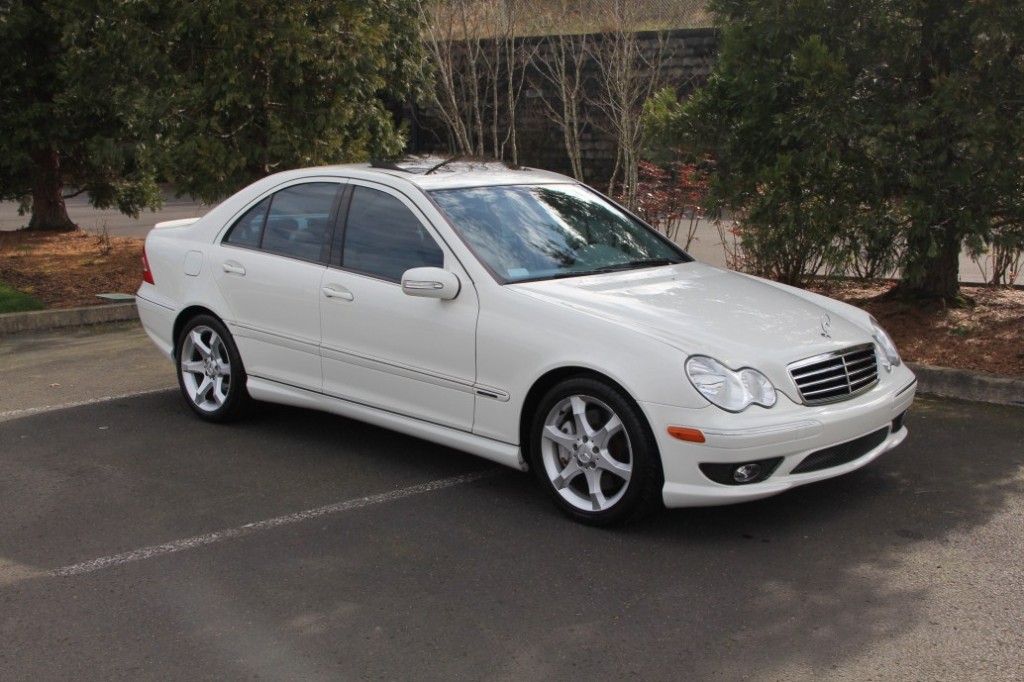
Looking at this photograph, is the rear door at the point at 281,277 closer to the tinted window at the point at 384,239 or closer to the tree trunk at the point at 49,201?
the tinted window at the point at 384,239

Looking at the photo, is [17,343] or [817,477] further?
→ [17,343]

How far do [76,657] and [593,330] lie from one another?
Result: 250cm

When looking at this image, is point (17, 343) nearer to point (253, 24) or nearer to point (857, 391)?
point (253, 24)

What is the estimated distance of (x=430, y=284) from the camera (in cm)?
566

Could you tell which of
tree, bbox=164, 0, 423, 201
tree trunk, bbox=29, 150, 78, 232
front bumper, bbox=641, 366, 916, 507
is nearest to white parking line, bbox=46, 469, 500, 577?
front bumper, bbox=641, 366, 916, 507

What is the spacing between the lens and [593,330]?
5227 mm

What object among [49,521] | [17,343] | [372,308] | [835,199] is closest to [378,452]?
[372,308]

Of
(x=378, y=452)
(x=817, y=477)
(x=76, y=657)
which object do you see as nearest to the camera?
(x=76, y=657)

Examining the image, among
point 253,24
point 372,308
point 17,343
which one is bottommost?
point 17,343

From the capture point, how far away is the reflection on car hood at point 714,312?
16.9ft

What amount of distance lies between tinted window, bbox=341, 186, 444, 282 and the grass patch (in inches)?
225

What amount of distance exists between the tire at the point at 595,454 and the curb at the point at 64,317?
6.71 m

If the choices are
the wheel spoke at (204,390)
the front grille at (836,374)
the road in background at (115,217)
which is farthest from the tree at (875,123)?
the road in background at (115,217)

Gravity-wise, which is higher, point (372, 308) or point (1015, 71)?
point (1015, 71)
